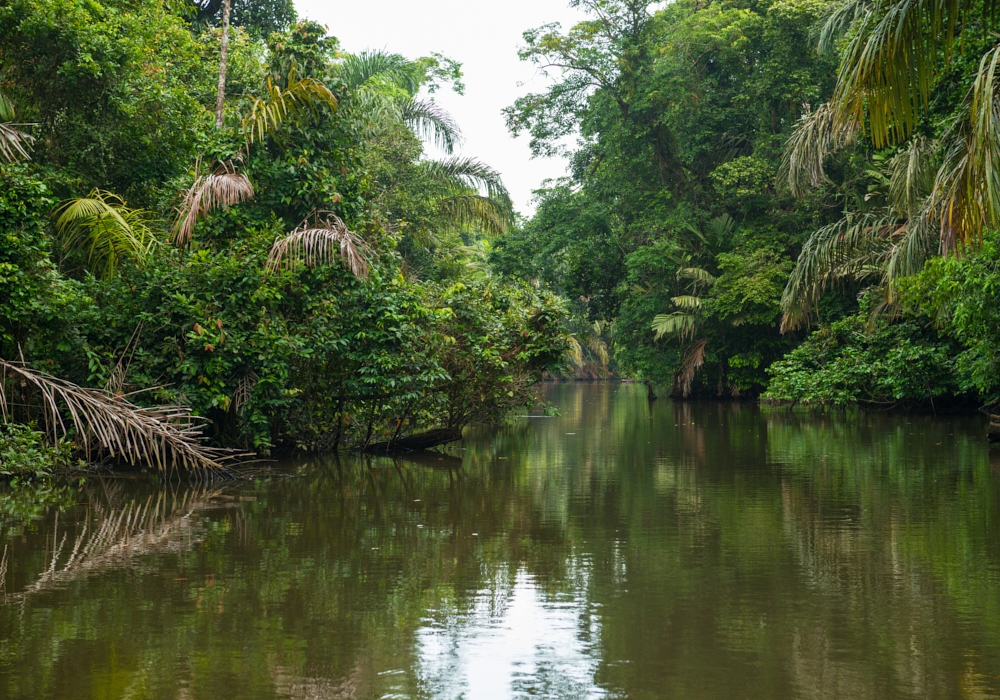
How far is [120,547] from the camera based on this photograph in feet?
25.9

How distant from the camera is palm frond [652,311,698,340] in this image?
1286 inches

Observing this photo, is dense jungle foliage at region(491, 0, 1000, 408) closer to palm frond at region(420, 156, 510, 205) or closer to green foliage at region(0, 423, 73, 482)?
palm frond at region(420, 156, 510, 205)

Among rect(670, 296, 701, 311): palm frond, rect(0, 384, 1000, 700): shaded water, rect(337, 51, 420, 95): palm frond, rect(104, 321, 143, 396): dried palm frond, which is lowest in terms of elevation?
rect(0, 384, 1000, 700): shaded water

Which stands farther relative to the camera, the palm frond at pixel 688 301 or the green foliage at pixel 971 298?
the palm frond at pixel 688 301

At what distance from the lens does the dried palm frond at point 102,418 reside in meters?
11.6

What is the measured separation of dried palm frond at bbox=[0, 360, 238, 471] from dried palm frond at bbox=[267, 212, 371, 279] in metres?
2.66

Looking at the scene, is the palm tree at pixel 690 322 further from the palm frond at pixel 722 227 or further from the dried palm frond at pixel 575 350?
the dried palm frond at pixel 575 350

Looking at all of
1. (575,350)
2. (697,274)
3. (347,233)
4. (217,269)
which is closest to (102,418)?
(217,269)

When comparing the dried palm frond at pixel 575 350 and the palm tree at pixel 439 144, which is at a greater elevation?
the palm tree at pixel 439 144

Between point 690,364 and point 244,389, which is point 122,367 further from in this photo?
point 690,364

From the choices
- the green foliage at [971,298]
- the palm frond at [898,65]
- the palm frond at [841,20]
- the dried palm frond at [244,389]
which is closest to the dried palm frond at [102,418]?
the dried palm frond at [244,389]

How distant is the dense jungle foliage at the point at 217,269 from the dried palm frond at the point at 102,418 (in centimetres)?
9

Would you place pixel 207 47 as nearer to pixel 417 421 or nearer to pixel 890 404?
pixel 417 421

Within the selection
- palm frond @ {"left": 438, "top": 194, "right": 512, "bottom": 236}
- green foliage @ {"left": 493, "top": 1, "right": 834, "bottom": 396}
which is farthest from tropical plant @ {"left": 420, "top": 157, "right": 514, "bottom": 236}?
green foliage @ {"left": 493, "top": 1, "right": 834, "bottom": 396}
